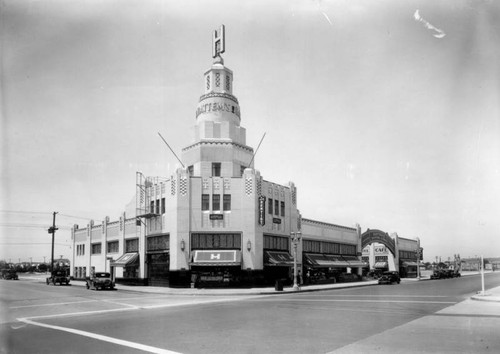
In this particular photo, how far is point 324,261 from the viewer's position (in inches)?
2087

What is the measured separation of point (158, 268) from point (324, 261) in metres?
20.5

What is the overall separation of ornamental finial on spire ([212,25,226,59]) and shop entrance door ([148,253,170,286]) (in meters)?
22.0

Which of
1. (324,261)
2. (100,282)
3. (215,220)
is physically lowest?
(100,282)

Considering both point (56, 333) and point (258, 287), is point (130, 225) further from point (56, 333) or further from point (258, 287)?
point (56, 333)

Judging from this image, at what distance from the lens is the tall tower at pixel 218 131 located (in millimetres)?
44656

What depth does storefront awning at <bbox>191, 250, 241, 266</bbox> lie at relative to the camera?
3953 centimetres

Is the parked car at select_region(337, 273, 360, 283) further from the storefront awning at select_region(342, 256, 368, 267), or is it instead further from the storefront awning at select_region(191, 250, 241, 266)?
the storefront awning at select_region(191, 250, 241, 266)

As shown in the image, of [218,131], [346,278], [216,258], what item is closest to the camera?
[216,258]

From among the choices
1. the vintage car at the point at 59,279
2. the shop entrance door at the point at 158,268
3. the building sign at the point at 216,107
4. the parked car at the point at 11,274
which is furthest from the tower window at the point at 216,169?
the parked car at the point at 11,274

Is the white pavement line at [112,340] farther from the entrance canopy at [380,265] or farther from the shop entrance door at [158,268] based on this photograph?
the entrance canopy at [380,265]

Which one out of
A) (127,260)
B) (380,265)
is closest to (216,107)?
(127,260)

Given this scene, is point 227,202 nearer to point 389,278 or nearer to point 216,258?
point 216,258

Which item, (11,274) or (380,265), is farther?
(380,265)

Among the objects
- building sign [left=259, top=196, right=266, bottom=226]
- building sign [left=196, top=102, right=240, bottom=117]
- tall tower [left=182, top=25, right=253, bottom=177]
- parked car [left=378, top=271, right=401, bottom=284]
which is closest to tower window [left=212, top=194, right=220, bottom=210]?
tall tower [left=182, top=25, right=253, bottom=177]
